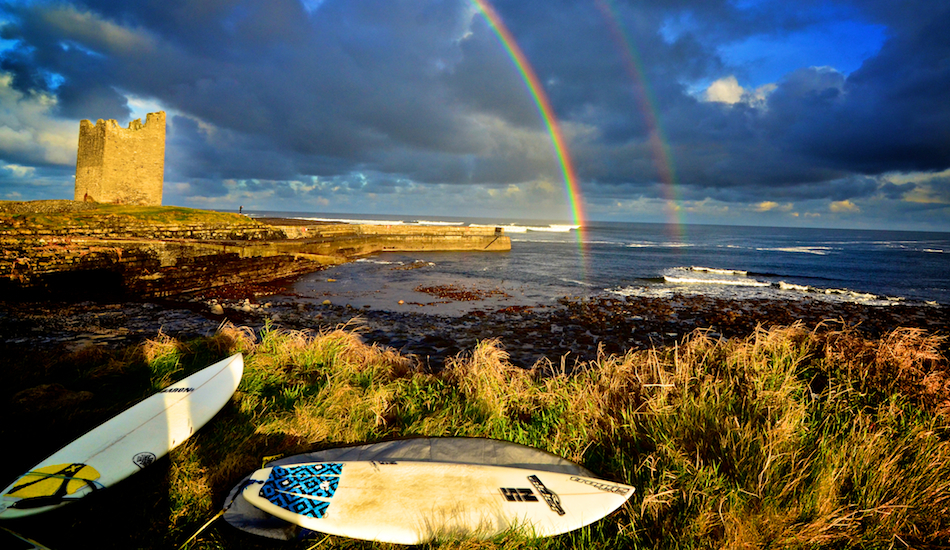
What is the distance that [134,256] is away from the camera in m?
14.2

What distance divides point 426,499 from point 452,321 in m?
8.94

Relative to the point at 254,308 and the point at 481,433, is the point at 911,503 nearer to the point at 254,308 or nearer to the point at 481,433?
the point at 481,433

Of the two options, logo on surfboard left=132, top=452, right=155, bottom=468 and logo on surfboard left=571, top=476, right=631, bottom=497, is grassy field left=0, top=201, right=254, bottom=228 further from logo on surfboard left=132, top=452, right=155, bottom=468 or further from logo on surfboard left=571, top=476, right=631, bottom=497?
Result: logo on surfboard left=571, top=476, right=631, bottom=497

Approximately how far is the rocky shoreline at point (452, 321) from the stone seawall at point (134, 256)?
1.77 meters

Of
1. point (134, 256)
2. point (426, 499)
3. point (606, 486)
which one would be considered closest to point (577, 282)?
point (134, 256)

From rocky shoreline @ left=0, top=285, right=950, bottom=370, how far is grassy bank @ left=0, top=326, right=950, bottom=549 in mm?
2425

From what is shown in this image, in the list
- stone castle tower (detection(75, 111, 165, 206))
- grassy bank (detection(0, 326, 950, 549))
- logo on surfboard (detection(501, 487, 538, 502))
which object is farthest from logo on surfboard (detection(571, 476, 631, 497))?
stone castle tower (detection(75, 111, 165, 206))

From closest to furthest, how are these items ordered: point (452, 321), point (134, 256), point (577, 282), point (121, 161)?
point (452, 321)
point (134, 256)
point (577, 282)
point (121, 161)

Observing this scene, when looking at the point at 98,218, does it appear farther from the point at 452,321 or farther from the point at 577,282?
the point at 577,282

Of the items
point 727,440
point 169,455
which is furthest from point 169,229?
point 727,440

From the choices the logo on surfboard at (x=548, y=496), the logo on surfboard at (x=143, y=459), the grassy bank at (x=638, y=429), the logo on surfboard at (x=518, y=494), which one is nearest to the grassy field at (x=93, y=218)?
the grassy bank at (x=638, y=429)

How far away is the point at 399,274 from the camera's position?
2134 centimetres

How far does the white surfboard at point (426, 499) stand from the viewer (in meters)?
2.60

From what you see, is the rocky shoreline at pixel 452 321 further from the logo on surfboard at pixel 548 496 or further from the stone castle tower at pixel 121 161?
the stone castle tower at pixel 121 161
